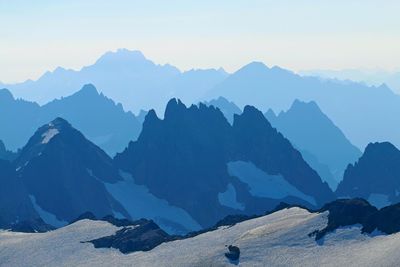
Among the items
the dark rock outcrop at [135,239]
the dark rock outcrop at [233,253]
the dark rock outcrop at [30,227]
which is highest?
the dark rock outcrop at [30,227]

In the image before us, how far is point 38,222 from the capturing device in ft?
563

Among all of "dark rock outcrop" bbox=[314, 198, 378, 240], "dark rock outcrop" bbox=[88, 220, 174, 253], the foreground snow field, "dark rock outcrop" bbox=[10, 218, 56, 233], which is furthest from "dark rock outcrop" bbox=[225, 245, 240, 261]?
"dark rock outcrop" bbox=[10, 218, 56, 233]

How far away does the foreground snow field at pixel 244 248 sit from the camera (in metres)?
87.8

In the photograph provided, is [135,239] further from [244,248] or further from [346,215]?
[346,215]

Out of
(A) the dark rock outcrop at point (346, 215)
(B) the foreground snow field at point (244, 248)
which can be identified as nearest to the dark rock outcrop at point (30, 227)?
(B) the foreground snow field at point (244, 248)

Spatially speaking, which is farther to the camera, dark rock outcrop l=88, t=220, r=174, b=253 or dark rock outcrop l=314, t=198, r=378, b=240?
dark rock outcrop l=88, t=220, r=174, b=253

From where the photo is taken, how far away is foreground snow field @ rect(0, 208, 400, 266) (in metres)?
87.8

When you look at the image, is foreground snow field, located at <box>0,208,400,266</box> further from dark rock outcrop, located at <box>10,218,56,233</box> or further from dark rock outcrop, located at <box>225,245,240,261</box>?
dark rock outcrop, located at <box>10,218,56,233</box>

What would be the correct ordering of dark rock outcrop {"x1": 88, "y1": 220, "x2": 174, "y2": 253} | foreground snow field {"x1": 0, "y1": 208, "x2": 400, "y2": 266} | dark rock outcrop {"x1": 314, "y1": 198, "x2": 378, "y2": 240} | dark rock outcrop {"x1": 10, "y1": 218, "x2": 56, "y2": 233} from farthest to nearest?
1. dark rock outcrop {"x1": 10, "y1": 218, "x2": 56, "y2": 233}
2. dark rock outcrop {"x1": 88, "y1": 220, "x2": 174, "y2": 253}
3. dark rock outcrop {"x1": 314, "y1": 198, "x2": 378, "y2": 240}
4. foreground snow field {"x1": 0, "y1": 208, "x2": 400, "y2": 266}

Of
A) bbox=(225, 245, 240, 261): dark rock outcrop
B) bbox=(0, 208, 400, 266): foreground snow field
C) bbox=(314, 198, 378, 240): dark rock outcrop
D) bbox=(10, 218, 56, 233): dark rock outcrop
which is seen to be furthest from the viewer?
bbox=(10, 218, 56, 233): dark rock outcrop

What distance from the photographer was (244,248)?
9688 cm

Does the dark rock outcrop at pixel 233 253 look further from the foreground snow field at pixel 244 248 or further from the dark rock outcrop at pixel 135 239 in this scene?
the dark rock outcrop at pixel 135 239

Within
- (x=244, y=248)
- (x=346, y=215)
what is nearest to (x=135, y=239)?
(x=244, y=248)

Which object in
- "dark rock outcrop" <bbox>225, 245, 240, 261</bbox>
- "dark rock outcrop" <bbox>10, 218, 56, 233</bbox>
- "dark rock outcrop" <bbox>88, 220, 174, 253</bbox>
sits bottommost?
"dark rock outcrop" <bbox>225, 245, 240, 261</bbox>
